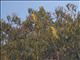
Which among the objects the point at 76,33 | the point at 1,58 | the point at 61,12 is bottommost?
the point at 1,58

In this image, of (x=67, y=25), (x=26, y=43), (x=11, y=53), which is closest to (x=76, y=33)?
(x=67, y=25)

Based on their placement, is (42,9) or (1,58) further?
(42,9)

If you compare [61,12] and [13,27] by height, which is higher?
[61,12]

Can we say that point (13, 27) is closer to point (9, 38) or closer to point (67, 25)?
point (9, 38)

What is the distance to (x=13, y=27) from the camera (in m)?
19.9

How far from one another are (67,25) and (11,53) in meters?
4.13

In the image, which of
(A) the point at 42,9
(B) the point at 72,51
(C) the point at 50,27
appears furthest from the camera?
(A) the point at 42,9

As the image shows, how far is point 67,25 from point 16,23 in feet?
14.3

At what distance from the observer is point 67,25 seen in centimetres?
1753

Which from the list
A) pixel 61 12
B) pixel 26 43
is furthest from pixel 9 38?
pixel 61 12

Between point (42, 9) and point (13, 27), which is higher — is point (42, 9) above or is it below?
above

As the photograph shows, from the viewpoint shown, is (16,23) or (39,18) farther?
(16,23)

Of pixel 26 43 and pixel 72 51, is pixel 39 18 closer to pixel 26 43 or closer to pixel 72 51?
pixel 26 43

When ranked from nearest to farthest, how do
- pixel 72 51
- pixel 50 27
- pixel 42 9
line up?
pixel 72 51 → pixel 50 27 → pixel 42 9
